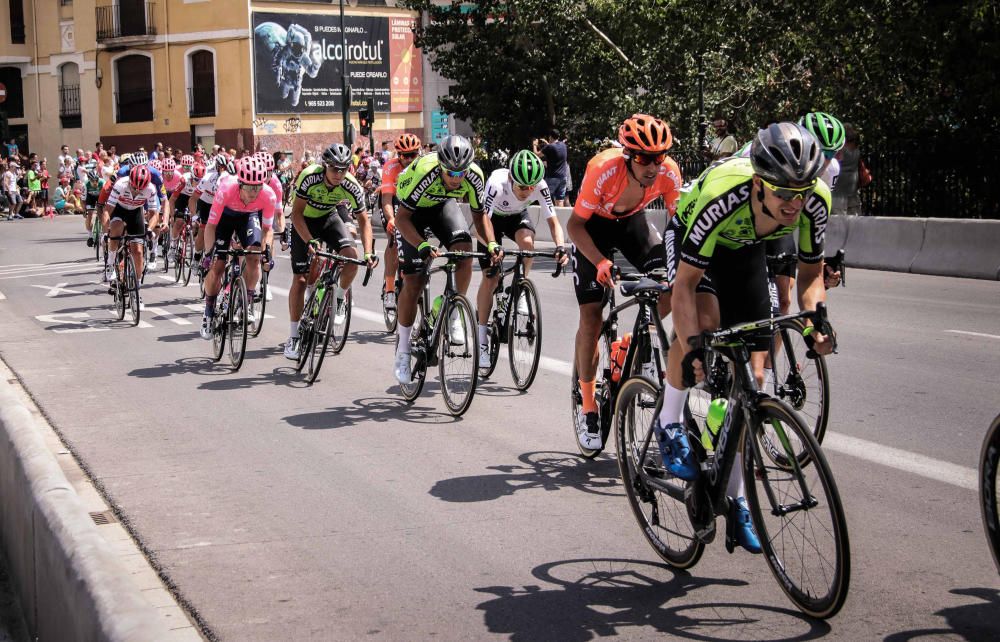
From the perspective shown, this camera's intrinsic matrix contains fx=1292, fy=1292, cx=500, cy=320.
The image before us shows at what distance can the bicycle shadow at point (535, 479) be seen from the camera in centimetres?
680

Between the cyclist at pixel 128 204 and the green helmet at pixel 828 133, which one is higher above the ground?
the green helmet at pixel 828 133

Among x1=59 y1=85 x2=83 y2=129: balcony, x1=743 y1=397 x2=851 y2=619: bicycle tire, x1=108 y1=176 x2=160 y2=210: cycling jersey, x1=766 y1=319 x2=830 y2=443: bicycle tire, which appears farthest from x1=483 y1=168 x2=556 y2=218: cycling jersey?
x1=59 y1=85 x2=83 y2=129: balcony

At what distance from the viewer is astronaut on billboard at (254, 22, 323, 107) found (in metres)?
54.1

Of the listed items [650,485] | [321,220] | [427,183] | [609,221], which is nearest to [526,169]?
[427,183]

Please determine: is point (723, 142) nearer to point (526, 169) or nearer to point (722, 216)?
point (526, 169)

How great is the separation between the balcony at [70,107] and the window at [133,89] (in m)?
2.16

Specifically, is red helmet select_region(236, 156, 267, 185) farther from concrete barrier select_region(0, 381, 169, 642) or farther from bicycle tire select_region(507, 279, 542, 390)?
concrete barrier select_region(0, 381, 169, 642)

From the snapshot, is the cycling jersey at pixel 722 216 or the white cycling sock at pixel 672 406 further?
the white cycling sock at pixel 672 406

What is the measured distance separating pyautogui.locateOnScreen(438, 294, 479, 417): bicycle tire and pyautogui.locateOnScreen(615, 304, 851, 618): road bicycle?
3.34 meters

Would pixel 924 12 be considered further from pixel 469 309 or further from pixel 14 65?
pixel 14 65

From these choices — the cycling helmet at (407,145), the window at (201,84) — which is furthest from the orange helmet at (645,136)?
the window at (201,84)

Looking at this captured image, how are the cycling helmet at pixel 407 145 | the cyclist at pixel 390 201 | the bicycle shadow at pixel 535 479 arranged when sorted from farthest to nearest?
the cycling helmet at pixel 407 145 < the cyclist at pixel 390 201 < the bicycle shadow at pixel 535 479

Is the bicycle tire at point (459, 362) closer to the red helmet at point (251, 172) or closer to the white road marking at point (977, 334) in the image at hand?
the red helmet at point (251, 172)

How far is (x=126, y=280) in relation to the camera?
14789 millimetres
